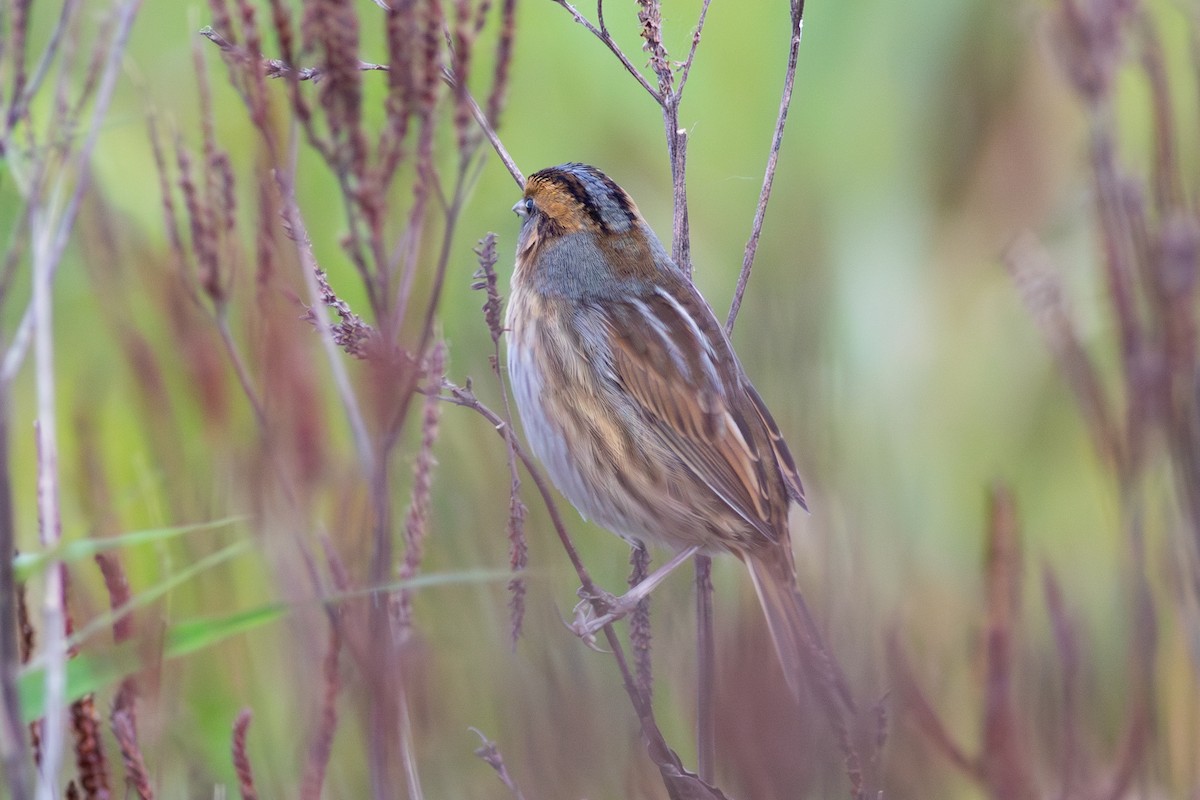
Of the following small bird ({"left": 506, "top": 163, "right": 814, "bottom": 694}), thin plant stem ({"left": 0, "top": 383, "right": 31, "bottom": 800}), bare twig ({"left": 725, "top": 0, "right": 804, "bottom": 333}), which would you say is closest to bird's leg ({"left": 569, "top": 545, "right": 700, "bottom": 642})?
small bird ({"left": 506, "top": 163, "right": 814, "bottom": 694})

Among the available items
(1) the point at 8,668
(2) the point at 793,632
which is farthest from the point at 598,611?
(1) the point at 8,668

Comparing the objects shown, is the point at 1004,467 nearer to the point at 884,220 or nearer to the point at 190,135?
the point at 884,220

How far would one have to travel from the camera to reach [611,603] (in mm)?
2475

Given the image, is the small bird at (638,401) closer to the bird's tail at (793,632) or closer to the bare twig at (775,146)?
the bird's tail at (793,632)

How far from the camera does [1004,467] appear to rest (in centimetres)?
354

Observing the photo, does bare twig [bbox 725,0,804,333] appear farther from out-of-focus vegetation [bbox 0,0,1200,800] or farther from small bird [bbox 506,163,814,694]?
small bird [bbox 506,163,814,694]

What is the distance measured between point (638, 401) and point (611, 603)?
589 mm

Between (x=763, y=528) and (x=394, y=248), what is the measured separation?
132 cm

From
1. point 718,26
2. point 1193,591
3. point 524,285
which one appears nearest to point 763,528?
point 524,285

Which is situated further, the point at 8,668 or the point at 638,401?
the point at 638,401

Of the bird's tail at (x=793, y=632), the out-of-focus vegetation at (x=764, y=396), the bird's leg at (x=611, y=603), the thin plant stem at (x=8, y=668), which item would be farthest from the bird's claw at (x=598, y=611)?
the thin plant stem at (x=8, y=668)

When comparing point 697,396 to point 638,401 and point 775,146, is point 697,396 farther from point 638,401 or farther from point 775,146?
point 775,146

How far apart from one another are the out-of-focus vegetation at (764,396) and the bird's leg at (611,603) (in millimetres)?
60

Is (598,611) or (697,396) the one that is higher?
(697,396)
